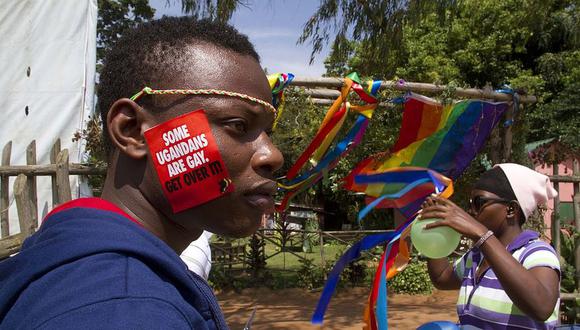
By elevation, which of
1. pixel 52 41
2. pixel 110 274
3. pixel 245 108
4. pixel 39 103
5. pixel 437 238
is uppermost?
pixel 52 41

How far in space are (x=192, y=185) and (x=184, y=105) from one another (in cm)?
16

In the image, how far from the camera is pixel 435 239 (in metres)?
2.40

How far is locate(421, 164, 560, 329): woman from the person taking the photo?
2.17m

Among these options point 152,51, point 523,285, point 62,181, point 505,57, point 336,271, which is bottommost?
point 336,271

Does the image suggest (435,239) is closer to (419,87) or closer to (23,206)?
(23,206)

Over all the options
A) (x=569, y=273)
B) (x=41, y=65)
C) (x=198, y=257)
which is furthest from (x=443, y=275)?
(x=41, y=65)

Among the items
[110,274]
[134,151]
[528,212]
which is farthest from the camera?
[528,212]

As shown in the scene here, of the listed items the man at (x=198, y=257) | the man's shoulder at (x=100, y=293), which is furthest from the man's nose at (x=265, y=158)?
the man at (x=198, y=257)

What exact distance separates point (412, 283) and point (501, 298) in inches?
323

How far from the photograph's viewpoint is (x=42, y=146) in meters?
5.59

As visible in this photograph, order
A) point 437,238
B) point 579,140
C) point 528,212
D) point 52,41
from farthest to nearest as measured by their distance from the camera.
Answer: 1. point 579,140
2. point 52,41
3. point 528,212
4. point 437,238

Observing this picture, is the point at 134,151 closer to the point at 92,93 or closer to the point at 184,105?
the point at 184,105

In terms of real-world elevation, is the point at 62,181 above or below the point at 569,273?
above

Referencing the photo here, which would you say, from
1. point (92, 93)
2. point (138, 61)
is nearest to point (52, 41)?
point (92, 93)
